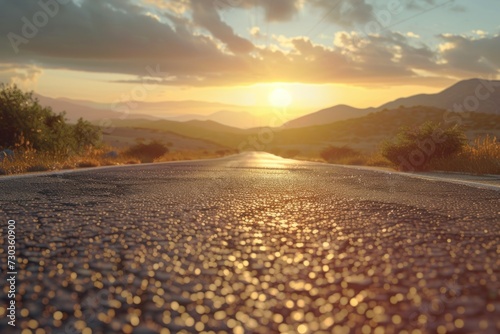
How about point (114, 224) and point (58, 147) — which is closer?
point (114, 224)

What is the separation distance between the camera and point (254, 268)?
4.08 meters

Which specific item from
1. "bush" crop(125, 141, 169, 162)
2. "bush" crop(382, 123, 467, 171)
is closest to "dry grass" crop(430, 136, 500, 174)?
"bush" crop(382, 123, 467, 171)

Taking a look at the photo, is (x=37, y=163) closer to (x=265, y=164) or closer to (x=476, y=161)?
(x=265, y=164)

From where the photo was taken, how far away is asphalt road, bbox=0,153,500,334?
2861 mm

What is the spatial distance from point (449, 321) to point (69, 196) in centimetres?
796

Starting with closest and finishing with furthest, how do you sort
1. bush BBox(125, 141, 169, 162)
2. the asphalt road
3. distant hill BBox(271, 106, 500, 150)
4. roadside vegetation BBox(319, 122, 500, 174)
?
the asphalt road < roadside vegetation BBox(319, 122, 500, 174) < bush BBox(125, 141, 169, 162) < distant hill BBox(271, 106, 500, 150)

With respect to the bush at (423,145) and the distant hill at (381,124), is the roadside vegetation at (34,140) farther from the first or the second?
the distant hill at (381,124)

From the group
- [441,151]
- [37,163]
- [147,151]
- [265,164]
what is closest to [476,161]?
[441,151]

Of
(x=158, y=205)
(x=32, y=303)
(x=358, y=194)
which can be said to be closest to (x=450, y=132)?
(x=358, y=194)

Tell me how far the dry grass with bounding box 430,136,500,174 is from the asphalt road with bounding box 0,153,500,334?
10.3m

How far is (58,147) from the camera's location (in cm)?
2434

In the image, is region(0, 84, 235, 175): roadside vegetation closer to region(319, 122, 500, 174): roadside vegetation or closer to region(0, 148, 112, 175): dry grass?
region(0, 148, 112, 175): dry grass

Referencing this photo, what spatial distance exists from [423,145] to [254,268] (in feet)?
66.1

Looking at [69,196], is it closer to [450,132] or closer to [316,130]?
[450,132]
